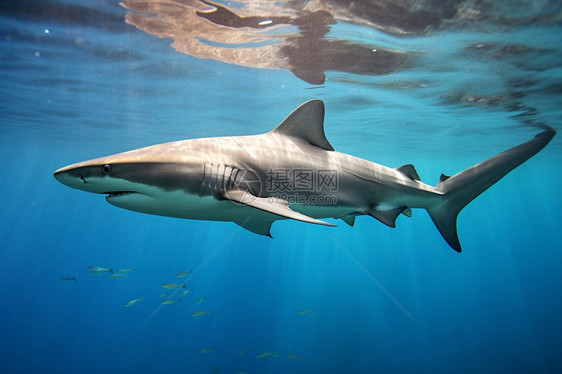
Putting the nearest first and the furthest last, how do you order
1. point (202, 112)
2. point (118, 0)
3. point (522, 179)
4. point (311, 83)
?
point (118, 0), point (311, 83), point (202, 112), point (522, 179)

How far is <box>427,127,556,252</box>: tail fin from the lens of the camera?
4.11 m

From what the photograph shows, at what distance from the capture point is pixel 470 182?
471 cm

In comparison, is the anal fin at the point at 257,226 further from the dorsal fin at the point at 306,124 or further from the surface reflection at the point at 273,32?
the surface reflection at the point at 273,32

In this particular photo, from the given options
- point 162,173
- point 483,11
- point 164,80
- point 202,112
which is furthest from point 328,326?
point 162,173

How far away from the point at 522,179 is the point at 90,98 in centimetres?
4954

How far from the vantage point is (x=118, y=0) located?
25.3 ft

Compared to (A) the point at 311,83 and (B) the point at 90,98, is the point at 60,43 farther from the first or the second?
(A) the point at 311,83

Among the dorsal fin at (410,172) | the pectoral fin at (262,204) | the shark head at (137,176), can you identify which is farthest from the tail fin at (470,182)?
the shark head at (137,176)

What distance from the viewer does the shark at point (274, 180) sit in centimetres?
276

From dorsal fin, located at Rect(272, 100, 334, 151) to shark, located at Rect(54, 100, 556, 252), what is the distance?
0.01 meters

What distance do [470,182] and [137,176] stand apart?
15.0 ft

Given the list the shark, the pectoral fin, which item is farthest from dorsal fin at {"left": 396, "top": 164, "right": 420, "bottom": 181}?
the pectoral fin

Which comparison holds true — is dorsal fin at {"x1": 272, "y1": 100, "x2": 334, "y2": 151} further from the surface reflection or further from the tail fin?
the surface reflection

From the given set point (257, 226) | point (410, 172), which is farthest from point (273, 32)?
point (257, 226)
